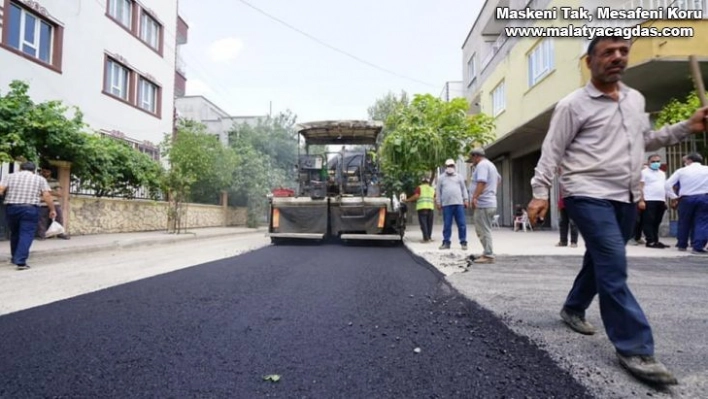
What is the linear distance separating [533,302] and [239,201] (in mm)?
19912

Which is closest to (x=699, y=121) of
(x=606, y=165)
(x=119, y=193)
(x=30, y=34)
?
(x=606, y=165)

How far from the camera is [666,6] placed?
362 inches

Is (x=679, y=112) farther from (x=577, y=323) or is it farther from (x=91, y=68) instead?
(x=91, y=68)

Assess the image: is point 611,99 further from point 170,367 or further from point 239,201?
point 239,201

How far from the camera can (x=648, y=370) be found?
5.92ft

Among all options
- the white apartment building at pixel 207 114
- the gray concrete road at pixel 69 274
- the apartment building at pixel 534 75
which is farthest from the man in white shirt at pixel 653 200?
the white apartment building at pixel 207 114

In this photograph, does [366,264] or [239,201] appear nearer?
[366,264]

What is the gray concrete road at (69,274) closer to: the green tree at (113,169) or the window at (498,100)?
the green tree at (113,169)

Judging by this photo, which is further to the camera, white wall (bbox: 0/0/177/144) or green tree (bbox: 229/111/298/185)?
green tree (bbox: 229/111/298/185)

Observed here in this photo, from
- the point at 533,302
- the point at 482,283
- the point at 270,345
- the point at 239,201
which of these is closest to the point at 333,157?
the point at 482,283

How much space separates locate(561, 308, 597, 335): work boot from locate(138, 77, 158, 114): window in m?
18.1

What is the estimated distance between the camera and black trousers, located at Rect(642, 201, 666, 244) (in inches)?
297

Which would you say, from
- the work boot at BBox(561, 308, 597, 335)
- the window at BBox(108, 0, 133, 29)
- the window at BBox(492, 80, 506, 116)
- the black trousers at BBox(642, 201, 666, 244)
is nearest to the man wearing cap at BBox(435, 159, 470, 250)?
the black trousers at BBox(642, 201, 666, 244)

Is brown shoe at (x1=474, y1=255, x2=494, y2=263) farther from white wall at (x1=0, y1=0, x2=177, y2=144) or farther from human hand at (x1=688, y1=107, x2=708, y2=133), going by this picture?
white wall at (x1=0, y1=0, x2=177, y2=144)
